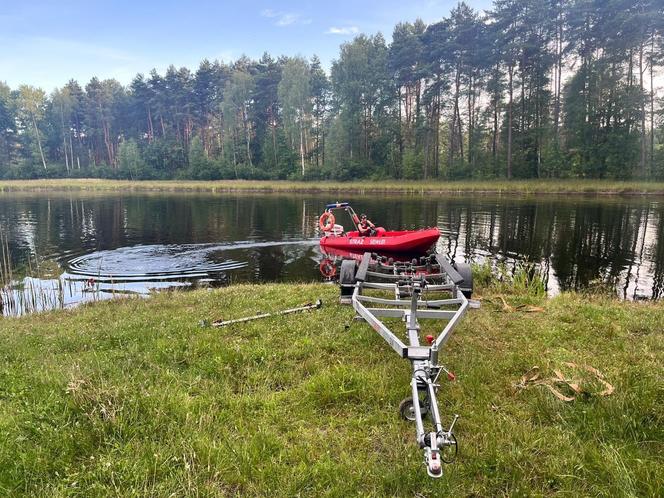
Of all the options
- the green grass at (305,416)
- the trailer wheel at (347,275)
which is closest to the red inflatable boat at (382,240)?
the trailer wheel at (347,275)

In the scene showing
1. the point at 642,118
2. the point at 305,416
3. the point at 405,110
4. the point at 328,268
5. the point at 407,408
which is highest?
the point at 405,110

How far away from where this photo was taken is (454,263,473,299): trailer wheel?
7.18 meters

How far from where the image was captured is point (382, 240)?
14.7 metres

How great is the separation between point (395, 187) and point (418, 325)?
45011 millimetres

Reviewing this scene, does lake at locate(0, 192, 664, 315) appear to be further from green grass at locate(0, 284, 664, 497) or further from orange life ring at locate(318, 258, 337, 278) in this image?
green grass at locate(0, 284, 664, 497)

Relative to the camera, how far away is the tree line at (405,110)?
140ft

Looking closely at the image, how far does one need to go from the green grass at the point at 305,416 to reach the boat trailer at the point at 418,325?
1.09ft

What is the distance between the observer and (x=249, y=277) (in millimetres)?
13945

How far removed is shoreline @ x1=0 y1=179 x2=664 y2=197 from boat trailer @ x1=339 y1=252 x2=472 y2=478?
36.5m

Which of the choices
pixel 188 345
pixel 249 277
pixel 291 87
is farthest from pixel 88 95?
pixel 188 345

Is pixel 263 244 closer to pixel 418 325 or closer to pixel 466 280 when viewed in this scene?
pixel 466 280

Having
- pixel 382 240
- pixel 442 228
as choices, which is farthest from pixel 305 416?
pixel 442 228

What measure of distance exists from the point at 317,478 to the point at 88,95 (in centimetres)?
9910

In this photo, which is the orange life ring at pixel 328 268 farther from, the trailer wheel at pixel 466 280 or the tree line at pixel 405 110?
the tree line at pixel 405 110
